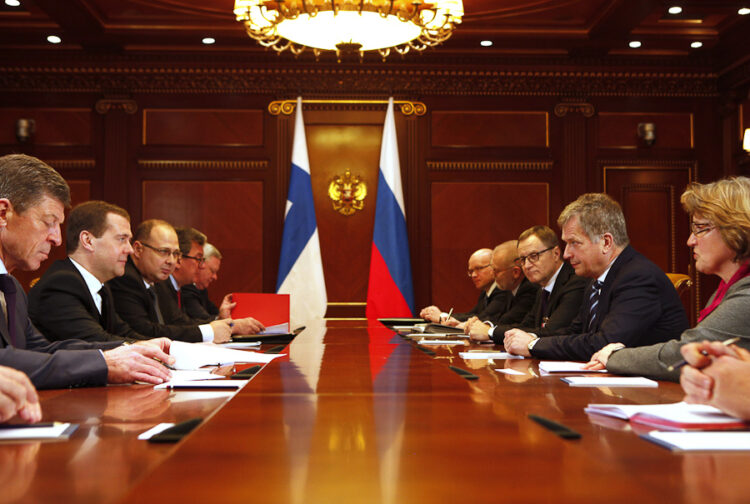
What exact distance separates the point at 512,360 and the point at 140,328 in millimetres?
2052

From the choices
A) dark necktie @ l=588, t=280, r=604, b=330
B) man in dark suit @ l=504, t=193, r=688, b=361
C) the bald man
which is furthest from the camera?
the bald man

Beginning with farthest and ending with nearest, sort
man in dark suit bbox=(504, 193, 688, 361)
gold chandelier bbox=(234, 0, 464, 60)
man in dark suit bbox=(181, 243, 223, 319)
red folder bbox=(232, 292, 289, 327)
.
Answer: man in dark suit bbox=(181, 243, 223, 319)
gold chandelier bbox=(234, 0, 464, 60)
red folder bbox=(232, 292, 289, 327)
man in dark suit bbox=(504, 193, 688, 361)

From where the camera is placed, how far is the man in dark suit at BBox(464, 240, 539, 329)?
484cm

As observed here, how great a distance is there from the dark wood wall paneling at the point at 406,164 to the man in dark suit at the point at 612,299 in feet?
13.7

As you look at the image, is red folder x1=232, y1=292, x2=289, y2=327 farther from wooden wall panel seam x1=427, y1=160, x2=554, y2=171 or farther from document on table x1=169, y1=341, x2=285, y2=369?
wooden wall panel seam x1=427, y1=160, x2=554, y2=171

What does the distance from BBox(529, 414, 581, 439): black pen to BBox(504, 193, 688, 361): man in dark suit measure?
141 centimetres

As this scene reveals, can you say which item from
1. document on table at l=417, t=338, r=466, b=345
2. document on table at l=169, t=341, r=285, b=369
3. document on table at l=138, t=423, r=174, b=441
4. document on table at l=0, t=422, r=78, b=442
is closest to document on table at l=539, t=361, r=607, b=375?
document on table at l=169, t=341, r=285, b=369

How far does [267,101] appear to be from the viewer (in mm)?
7340

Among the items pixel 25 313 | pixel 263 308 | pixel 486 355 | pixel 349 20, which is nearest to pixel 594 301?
pixel 486 355

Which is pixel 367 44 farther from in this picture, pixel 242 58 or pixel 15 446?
pixel 15 446

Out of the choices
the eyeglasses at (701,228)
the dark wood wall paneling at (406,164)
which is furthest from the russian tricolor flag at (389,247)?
the eyeglasses at (701,228)

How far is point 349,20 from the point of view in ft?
15.2

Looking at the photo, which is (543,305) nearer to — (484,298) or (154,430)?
(484,298)

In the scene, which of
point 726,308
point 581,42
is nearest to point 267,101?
point 581,42
